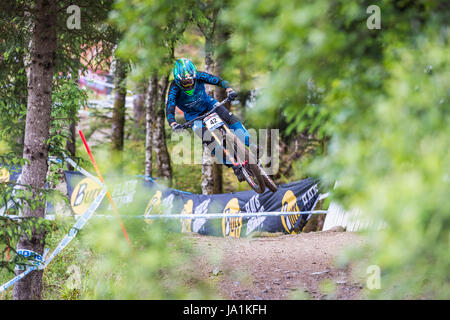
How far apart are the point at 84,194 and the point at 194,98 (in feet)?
21.4

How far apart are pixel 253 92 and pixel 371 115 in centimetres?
1124

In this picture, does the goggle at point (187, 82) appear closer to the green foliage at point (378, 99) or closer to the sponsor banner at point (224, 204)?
the sponsor banner at point (224, 204)

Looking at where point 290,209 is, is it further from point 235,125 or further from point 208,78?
point 208,78

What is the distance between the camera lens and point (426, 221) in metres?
2.16

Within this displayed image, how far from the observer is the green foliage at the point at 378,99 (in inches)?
81.4

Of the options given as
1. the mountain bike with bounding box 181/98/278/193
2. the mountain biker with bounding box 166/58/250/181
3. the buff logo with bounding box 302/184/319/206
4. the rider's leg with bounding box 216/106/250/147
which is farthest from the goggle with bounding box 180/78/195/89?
the buff logo with bounding box 302/184/319/206

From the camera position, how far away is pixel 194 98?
6.91 m

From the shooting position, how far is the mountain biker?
6270 millimetres

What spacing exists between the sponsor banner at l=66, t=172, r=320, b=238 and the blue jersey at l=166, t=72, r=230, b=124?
2.55m

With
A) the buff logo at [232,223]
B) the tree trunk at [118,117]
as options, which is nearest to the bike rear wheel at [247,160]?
the buff logo at [232,223]

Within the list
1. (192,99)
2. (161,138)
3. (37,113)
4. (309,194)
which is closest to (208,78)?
(192,99)

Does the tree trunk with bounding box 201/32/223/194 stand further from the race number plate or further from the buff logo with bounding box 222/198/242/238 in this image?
the race number plate

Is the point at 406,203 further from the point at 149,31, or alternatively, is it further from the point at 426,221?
the point at 149,31
